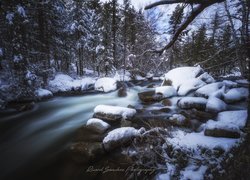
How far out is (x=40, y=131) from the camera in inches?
387

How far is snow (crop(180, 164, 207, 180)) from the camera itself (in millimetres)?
4531

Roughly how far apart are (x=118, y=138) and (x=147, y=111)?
462 centimetres

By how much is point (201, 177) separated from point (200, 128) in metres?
3.73

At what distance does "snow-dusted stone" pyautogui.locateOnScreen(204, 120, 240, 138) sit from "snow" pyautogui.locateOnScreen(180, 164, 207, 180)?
6.72 feet

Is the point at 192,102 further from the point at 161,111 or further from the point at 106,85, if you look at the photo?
the point at 106,85

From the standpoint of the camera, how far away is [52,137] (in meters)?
9.05

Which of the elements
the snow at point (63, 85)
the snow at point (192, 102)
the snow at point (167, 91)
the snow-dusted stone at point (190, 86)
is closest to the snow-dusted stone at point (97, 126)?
the snow at point (192, 102)

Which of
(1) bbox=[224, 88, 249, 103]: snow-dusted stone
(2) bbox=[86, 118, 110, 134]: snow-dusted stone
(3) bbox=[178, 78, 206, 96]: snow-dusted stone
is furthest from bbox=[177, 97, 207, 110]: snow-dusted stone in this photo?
(2) bbox=[86, 118, 110, 134]: snow-dusted stone

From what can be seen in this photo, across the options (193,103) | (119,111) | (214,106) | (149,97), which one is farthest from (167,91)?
(119,111)

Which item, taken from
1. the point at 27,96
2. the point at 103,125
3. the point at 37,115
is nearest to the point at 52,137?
the point at 103,125

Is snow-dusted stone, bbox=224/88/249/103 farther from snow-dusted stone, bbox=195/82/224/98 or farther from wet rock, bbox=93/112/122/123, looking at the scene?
wet rock, bbox=93/112/122/123

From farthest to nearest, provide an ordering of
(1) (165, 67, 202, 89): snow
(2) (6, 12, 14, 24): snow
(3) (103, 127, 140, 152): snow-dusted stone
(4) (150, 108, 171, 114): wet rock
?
(1) (165, 67, 202, 89): snow → (2) (6, 12, 14, 24): snow → (4) (150, 108, 171, 114): wet rock → (3) (103, 127, 140, 152): snow-dusted stone

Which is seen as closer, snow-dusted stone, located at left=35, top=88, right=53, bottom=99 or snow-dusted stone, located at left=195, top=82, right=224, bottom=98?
snow-dusted stone, located at left=195, top=82, right=224, bottom=98

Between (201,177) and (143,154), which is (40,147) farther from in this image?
(201,177)
